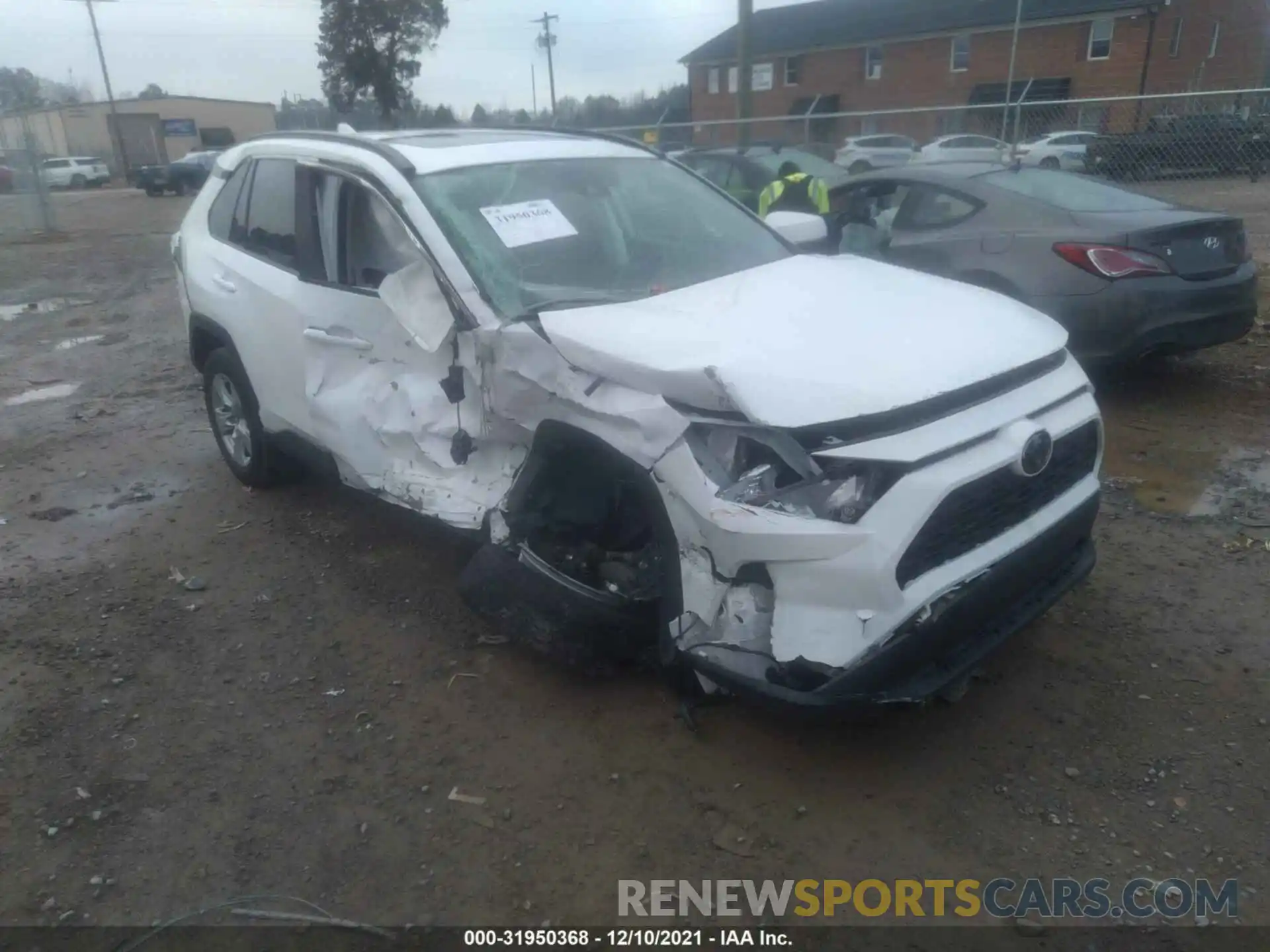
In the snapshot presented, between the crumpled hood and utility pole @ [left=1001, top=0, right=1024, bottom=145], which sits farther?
utility pole @ [left=1001, top=0, right=1024, bottom=145]

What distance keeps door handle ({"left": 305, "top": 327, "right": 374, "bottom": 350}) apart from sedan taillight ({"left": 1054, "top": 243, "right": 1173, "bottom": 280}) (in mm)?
4147

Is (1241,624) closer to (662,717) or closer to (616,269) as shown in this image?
(662,717)

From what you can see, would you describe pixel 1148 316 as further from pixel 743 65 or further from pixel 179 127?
pixel 179 127

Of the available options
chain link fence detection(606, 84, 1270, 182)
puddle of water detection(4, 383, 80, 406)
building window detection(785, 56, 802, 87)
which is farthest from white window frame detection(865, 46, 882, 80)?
puddle of water detection(4, 383, 80, 406)

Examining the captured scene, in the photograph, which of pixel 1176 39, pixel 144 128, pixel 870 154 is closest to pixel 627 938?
pixel 870 154

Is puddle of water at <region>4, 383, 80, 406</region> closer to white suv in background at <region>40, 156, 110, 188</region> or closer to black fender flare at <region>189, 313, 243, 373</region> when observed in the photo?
black fender flare at <region>189, 313, 243, 373</region>

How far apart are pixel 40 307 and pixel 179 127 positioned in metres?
51.1

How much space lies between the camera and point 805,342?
9.46ft

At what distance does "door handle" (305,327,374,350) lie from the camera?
395 centimetres

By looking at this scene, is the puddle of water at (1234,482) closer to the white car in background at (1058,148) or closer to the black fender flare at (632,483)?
the black fender flare at (632,483)

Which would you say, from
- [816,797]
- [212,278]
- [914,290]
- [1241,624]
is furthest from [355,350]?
[1241,624]

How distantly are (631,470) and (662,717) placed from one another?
911 mm

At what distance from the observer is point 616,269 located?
3.72 m

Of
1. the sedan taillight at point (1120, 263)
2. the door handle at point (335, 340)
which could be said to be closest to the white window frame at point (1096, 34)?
the sedan taillight at point (1120, 263)
